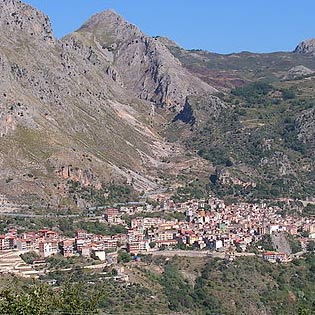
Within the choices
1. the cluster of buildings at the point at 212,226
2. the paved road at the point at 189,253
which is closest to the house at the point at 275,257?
the cluster of buildings at the point at 212,226

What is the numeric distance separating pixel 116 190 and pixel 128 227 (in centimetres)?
1986

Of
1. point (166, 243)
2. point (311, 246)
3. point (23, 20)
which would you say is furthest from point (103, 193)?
point (23, 20)

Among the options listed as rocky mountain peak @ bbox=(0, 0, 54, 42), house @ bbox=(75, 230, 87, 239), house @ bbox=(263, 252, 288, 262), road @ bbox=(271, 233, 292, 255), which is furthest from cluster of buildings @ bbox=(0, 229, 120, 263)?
rocky mountain peak @ bbox=(0, 0, 54, 42)

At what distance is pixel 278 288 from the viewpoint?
8044 centimetres

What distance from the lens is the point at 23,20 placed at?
15850 centimetres

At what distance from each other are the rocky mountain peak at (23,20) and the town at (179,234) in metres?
53.0

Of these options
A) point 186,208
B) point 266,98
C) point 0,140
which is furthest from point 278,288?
point 266,98

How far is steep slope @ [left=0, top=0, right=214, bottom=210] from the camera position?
114250mm

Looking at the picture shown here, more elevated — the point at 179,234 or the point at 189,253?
the point at 179,234

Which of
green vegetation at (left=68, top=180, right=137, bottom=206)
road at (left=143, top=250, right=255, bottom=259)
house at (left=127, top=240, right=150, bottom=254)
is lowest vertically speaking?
road at (left=143, top=250, right=255, bottom=259)

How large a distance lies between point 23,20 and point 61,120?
30.1m

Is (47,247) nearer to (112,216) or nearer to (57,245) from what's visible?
(57,245)

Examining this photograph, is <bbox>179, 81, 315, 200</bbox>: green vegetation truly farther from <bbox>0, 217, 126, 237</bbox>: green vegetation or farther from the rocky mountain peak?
the rocky mountain peak

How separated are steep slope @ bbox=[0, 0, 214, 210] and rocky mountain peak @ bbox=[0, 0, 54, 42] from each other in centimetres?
21
